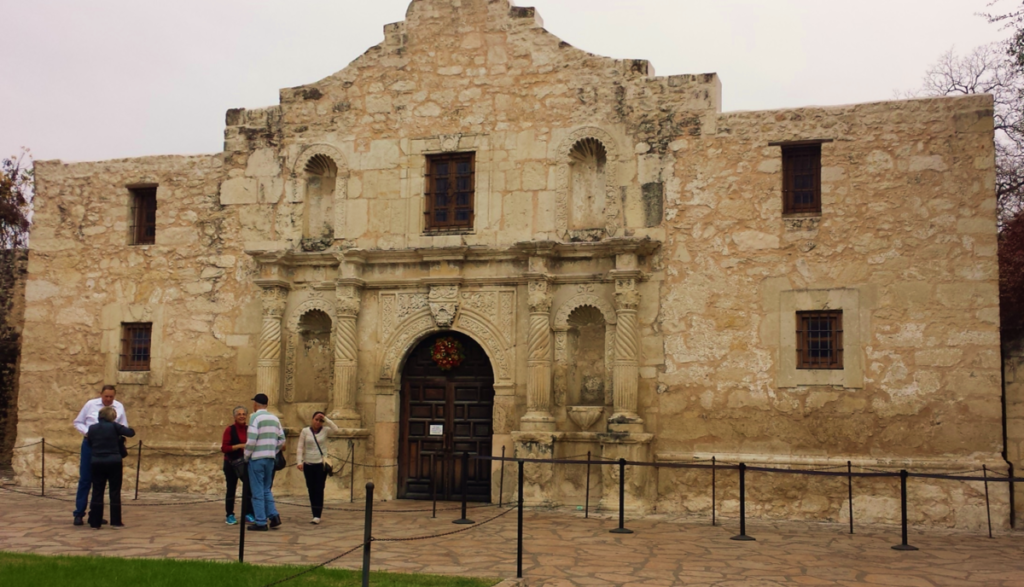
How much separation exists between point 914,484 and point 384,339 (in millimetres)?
7216

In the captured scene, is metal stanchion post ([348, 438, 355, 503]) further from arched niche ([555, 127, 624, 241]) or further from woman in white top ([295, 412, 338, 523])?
arched niche ([555, 127, 624, 241])

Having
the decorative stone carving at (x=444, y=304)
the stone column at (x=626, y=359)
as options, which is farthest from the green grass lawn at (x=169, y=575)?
the decorative stone carving at (x=444, y=304)

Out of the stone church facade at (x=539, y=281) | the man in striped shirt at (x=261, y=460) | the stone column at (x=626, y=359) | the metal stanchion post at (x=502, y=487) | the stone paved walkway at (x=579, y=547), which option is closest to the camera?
the stone paved walkway at (x=579, y=547)

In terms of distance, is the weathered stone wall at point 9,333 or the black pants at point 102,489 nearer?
the black pants at point 102,489

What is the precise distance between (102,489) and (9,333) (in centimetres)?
875

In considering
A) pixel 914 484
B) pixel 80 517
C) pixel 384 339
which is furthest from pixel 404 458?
pixel 914 484

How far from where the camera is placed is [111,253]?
15.4m

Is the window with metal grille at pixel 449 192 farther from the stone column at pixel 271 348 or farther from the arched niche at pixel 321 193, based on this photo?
the stone column at pixel 271 348

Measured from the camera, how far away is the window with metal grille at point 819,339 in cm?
1246

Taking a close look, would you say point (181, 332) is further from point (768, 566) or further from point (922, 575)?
point (922, 575)

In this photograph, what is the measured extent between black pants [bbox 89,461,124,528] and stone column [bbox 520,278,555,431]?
502 cm

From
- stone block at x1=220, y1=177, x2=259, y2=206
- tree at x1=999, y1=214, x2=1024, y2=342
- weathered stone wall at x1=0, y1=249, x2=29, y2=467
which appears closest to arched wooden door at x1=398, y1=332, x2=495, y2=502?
stone block at x1=220, y1=177, x2=259, y2=206

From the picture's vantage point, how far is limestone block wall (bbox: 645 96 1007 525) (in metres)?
12.0

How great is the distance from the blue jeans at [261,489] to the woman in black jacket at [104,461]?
1.38m
